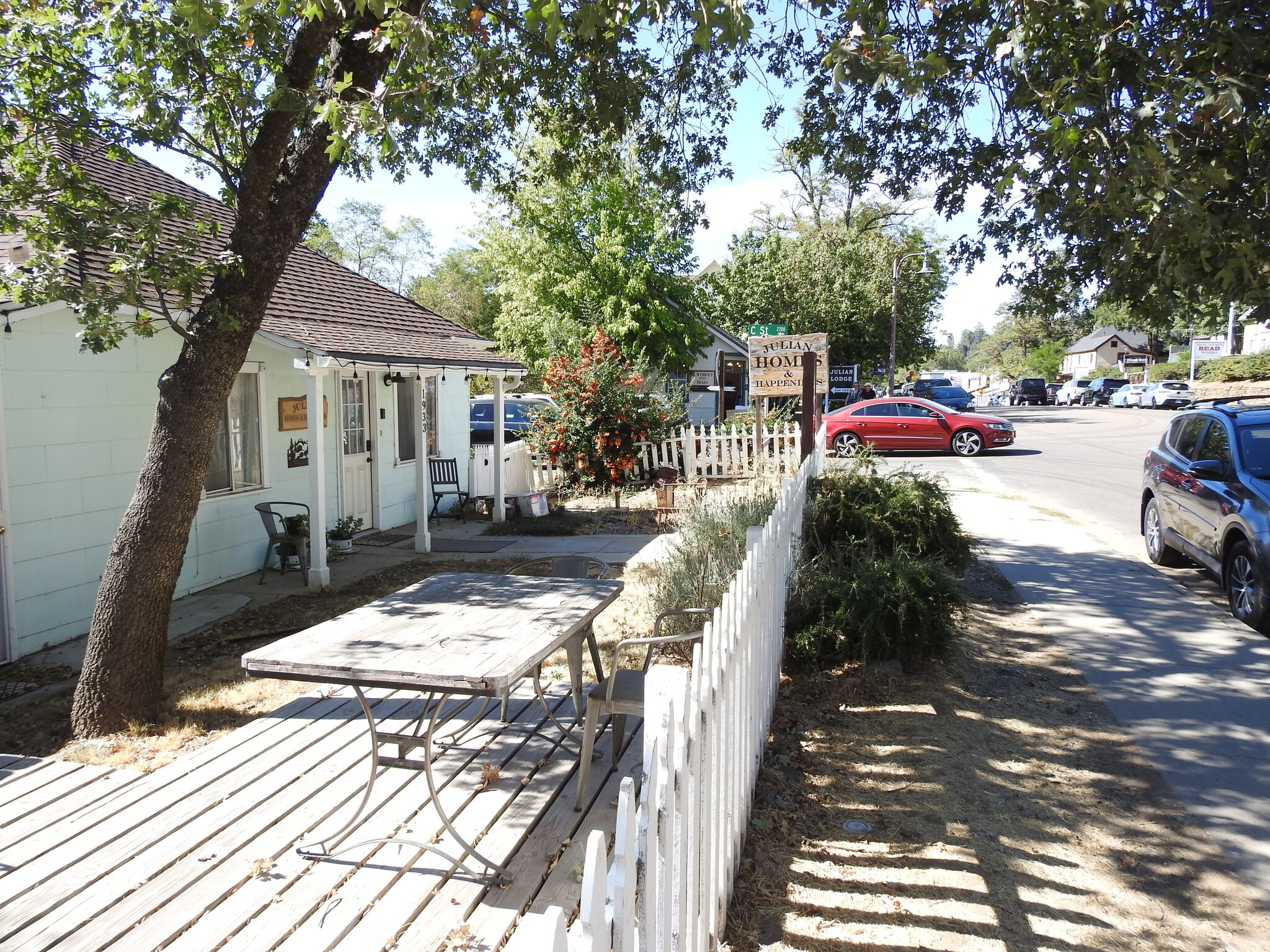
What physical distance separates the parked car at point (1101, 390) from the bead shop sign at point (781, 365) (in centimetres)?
5046

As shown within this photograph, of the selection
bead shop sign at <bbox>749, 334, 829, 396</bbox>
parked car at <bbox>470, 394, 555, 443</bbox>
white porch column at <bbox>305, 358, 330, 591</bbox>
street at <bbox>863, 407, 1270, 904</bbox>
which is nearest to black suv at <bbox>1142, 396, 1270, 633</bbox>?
street at <bbox>863, 407, 1270, 904</bbox>

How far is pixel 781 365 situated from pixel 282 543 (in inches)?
231

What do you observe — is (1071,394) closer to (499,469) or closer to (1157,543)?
(1157,543)

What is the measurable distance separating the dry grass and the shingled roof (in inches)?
112

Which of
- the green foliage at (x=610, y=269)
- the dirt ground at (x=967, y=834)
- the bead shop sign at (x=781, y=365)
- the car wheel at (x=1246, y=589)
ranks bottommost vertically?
the dirt ground at (x=967, y=834)

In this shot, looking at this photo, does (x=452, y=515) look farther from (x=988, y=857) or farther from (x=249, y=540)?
(x=988, y=857)

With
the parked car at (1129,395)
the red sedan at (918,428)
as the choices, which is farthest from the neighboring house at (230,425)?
the parked car at (1129,395)

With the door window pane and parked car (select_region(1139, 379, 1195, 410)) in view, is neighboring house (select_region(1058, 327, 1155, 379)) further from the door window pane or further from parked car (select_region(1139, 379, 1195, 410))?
the door window pane

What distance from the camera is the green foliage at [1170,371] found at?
54.0 meters

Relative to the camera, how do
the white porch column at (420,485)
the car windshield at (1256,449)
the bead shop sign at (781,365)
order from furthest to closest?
the white porch column at (420,485)
the bead shop sign at (781,365)
the car windshield at (1256,449)

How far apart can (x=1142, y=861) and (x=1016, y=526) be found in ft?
28.1

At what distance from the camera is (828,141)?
905 centimetres

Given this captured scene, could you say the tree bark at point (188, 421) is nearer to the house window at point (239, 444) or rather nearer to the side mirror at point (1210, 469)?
the house window at point (239, 444)

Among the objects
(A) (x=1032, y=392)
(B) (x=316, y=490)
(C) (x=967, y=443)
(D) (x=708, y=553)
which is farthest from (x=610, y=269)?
(A) (x=1032, y=392)
